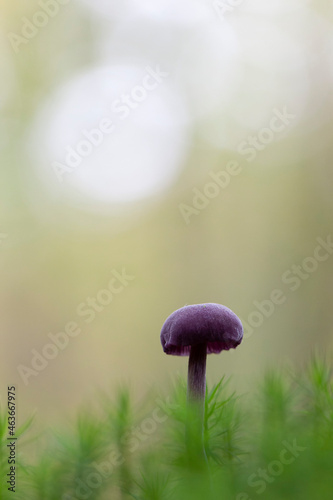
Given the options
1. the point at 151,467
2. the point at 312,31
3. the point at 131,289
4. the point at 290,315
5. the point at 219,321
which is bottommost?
the point at 151,467

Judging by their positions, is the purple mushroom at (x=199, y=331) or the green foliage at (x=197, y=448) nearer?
the green foliage at (x=197, y=448)

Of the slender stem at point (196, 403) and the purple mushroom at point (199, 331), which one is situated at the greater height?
the purple mushroom at point (199, 331)

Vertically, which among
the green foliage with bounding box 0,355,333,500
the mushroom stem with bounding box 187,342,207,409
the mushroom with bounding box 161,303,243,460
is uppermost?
the mushroom with bounding box 161,303,243,460

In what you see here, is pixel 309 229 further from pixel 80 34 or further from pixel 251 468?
pixel 251 468

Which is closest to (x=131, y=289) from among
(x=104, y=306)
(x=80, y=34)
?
(x=104, y=306)

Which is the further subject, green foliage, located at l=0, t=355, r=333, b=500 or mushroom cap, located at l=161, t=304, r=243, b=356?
mushroom cap, located at l=161, t=304, r=243, b=356

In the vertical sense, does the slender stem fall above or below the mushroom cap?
below
